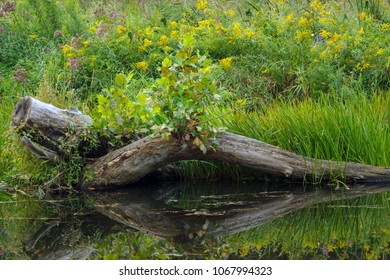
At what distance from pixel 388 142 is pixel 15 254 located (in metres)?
4.11

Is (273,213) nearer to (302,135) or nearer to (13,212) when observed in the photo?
(302,135)

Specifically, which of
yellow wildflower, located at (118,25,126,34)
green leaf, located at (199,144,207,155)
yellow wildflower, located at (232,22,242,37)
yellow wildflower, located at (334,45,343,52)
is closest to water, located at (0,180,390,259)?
green leaf, located at (199,144,207,155)

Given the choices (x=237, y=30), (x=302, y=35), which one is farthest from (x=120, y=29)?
(x=302, y=35)

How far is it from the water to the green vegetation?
3 centimetres

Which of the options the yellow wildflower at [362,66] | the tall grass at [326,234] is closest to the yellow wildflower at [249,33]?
the yellow wildflower at [362,66]

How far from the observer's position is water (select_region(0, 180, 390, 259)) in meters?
4.82

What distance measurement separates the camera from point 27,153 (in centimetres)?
706

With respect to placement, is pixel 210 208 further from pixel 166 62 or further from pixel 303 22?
pixel 303 22

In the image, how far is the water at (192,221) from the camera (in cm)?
482

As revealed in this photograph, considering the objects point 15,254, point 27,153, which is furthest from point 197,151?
point 15,254

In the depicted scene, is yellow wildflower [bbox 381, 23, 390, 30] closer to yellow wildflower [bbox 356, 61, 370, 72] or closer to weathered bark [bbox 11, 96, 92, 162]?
yellow wildflower [bbox 356, 61, 370, 72]

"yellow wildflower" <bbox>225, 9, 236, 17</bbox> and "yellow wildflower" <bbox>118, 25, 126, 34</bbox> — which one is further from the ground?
"yellow wildflower" <bbox>118, 25, 126, 34</bbox>

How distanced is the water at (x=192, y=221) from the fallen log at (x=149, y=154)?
0.63 ft

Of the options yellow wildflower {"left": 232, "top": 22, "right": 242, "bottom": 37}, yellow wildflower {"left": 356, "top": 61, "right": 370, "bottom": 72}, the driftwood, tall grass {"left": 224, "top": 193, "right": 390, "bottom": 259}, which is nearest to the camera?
tall grass {"left": 224, "top": 193, "right": 390, "bottom": 259}
